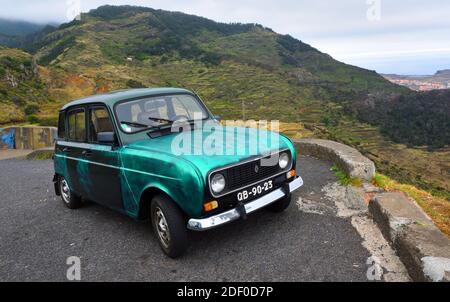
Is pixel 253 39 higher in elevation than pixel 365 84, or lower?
higher

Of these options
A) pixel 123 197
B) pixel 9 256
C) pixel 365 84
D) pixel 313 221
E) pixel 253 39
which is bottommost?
pixel 9 256

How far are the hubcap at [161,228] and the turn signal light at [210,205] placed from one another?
56 centimetres

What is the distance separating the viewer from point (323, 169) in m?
7.30

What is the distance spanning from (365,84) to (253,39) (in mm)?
56932

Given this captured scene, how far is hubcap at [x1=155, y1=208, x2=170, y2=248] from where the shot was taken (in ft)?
13.3

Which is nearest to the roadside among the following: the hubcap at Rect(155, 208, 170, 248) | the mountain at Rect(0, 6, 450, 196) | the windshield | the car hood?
the hubcap at Rect(155, 208, 170, 248)

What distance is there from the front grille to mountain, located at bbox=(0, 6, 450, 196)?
815 inches

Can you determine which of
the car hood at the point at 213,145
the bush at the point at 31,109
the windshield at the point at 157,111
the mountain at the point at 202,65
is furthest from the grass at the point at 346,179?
the mountain at the point at 202,65

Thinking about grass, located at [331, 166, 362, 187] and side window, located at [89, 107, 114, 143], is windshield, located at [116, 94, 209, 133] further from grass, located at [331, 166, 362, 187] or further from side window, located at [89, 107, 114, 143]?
grass, located at [331, 166, 362, 187]

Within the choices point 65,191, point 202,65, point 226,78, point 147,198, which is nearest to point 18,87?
point 65,191

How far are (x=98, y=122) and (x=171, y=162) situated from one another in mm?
1834

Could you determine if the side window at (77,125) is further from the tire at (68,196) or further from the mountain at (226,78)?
the mountain at (226,78)
